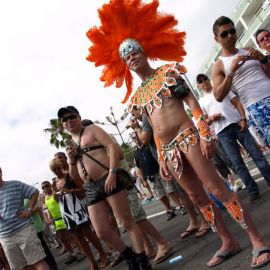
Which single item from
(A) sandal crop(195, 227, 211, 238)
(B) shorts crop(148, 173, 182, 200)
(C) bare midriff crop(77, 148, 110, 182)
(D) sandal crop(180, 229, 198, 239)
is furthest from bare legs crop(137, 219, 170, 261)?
(B) shorts crop(148, 173, 182, 200)

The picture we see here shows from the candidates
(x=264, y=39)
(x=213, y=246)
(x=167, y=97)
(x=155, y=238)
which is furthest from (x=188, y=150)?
(x=155, y=238)

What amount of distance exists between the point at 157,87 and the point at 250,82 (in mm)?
981

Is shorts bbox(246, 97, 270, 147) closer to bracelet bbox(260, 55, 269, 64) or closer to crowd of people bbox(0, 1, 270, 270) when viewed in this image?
crowd of people bbox(0, 1, 270, 270)

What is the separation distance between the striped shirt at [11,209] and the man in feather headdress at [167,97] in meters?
2.00

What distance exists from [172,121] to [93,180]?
1.18m

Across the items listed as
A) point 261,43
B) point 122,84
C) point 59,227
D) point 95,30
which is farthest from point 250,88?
point 59,227

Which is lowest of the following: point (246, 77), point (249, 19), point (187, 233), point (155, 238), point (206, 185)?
point (187, 233)

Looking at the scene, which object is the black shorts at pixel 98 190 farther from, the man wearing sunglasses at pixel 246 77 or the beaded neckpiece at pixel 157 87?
the man wearing sunglasses at pixel 246 77

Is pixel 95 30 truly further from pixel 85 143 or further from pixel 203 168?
pixel 203 168

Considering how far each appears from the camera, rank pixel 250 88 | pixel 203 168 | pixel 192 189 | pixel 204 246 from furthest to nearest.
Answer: pixel 204 246 < pixel 250 88 < pixel 192 189 < pixel 203 168

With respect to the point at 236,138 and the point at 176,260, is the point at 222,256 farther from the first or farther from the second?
the point at 236,138

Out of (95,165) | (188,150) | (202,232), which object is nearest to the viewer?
(188,150)

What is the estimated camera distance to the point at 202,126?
3.06 meters

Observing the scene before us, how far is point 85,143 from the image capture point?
4105 mm
